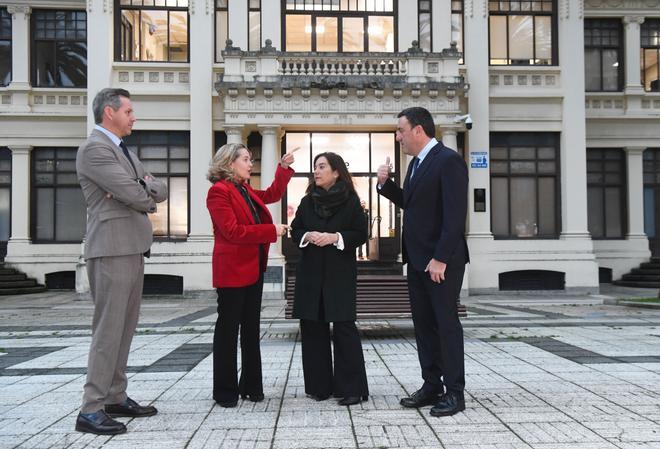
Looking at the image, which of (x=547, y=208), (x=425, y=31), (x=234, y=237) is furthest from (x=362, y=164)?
(x=234, y=237)

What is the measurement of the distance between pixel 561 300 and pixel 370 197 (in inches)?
253

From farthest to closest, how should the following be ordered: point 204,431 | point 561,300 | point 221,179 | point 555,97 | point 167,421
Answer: point 555,97 < point 561,300 < point 221,179 < point 167,421 < point 204,431

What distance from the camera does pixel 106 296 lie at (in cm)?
463

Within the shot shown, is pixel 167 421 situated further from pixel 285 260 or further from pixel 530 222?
pixel 530 222

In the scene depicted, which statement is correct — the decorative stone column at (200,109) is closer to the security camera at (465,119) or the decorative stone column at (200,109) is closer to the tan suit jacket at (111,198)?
the security camera at (465,119)

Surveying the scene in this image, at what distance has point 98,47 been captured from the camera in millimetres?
18969

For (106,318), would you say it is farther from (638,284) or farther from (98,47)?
(638,284)

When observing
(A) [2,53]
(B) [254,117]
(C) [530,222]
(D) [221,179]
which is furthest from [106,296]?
(A) [2,53]

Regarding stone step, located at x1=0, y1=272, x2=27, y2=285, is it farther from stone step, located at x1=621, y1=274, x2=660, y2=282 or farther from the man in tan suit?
stone step, located at x1=621, y1=274, x2=660, y2=282

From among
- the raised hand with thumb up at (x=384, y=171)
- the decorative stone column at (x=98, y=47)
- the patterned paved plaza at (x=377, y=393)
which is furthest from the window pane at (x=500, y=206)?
the raised hand with thumb up at (x=384, y=171)

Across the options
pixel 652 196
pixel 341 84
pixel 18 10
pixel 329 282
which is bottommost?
pixel 329 282

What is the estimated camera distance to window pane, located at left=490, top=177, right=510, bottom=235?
65.1 ft

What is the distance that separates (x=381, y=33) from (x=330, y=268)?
15.9 metres

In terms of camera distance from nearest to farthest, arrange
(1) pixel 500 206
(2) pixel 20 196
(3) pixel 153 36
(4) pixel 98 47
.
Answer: (4) pixel 98 47 < (3) pixel 153 36 < (1) pixel 500 206 < (2) pixel 20 196
